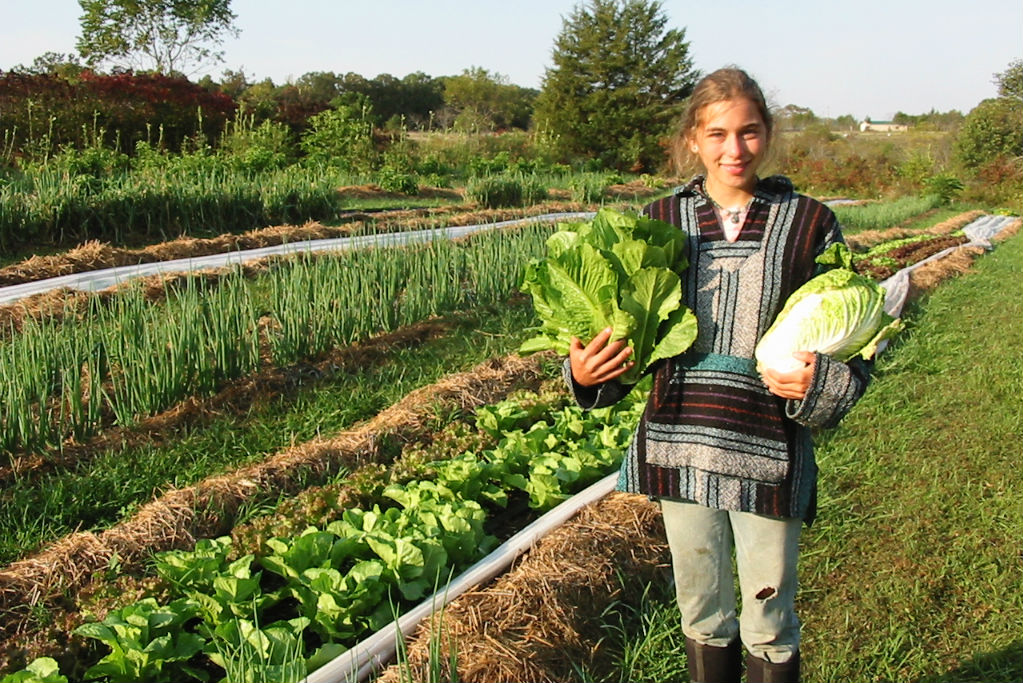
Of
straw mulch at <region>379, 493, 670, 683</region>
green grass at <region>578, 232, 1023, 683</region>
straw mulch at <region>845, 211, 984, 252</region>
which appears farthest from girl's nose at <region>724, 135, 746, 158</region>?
straw mulch at <region>845, 211, 984, 252</region>

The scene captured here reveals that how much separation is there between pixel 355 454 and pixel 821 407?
8.18ft

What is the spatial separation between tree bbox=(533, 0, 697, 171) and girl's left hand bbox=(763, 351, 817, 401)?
84.4 ft

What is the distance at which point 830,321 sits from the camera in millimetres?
1571

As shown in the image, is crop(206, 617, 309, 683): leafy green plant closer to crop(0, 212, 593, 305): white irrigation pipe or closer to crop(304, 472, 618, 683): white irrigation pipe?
crop(304, 472, 618, 683): white irrigation pipe

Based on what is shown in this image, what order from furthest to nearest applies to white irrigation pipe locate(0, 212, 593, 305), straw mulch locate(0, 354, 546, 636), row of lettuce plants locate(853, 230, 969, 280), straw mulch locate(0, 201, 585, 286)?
row of lettuce plants locate(853, 230, 969, 280) < straw mulch locate(0, 201, 585, 286) < white irrigation pipe locate(0, 212, 593, 305) < straw mulch locate(0, 354, 546, 636)

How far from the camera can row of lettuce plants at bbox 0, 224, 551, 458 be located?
3.42m

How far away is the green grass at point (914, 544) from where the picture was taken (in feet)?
8.36

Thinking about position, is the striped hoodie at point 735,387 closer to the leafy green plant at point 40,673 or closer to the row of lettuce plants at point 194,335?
the leafy green plant at point 40,673

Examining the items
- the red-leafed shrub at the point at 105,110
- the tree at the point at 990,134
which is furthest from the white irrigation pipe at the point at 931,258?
the red-leafed shrub at the point at 105,110

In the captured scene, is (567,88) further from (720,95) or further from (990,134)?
(720,95)

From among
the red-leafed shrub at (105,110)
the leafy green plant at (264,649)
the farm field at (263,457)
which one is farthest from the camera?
the red-leafed shrub at (105,110)

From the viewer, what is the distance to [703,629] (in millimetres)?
1823

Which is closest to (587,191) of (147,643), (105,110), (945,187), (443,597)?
(105,110)

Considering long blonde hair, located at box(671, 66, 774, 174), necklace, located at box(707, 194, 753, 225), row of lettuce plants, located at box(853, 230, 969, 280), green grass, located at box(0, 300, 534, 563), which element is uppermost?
long blonde hair, located at box(671, 66, 774, 174)
